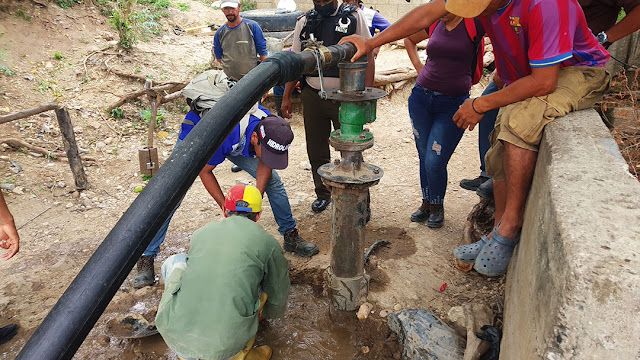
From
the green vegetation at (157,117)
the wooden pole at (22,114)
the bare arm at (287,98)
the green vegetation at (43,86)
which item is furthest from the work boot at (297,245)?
the green vegetation at (43,86)

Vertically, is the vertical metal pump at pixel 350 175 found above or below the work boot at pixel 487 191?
above

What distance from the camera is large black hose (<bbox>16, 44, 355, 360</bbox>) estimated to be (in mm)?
895

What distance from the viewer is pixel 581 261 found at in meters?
1.00

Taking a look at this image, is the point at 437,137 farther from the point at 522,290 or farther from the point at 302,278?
the point at 522,290

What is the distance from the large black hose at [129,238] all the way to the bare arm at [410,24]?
0.93 meters

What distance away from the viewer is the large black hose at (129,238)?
0.89 m

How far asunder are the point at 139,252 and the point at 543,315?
1.04 m

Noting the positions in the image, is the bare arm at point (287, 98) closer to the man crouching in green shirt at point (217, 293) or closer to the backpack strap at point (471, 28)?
the backpack strap at point (471, 28)

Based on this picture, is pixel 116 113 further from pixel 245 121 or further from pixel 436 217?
pixel 436 217

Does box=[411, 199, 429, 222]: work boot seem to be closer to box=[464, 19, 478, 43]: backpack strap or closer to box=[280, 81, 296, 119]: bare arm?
box=[464, 19, 478, 43]: backpack strap

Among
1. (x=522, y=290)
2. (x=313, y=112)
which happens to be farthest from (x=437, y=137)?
(x=522, y=290)

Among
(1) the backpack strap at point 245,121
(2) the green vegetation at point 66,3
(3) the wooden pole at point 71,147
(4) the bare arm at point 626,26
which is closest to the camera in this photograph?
(4) the bare arm at point 626,26

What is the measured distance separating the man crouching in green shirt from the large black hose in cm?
105

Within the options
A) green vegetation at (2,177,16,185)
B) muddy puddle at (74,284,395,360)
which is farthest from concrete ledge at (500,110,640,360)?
green vegetation at (2,177,16,185)
